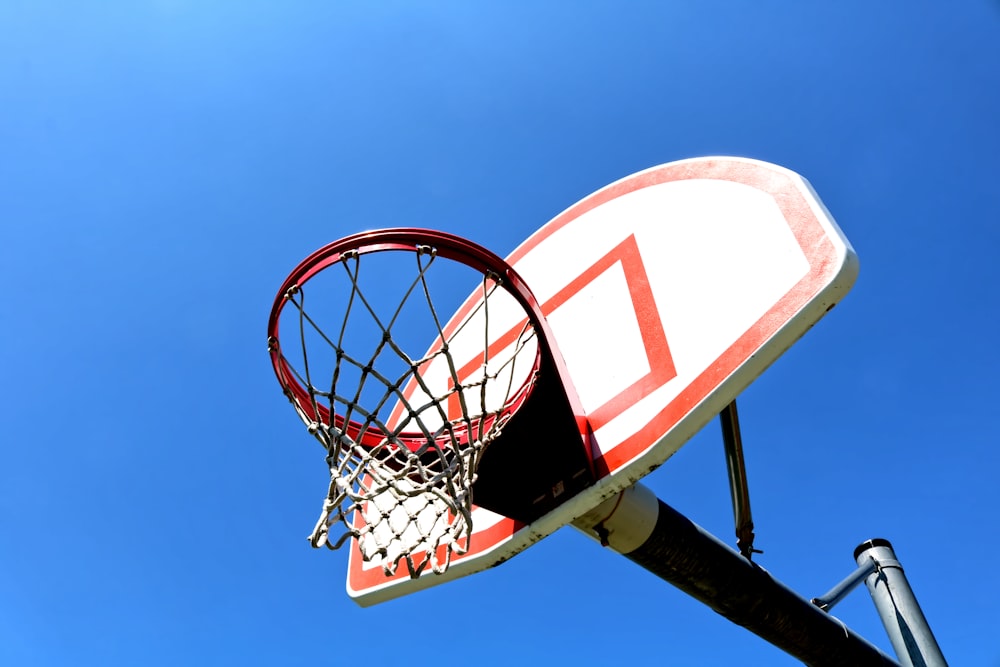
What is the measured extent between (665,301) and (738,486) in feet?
2.91

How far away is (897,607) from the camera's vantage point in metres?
4.23

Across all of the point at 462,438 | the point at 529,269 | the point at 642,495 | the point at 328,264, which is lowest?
the point at 642,495

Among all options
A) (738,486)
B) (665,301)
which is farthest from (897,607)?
(665,301)

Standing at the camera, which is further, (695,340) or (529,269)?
(529,269)

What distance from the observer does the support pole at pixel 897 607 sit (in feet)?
13.1

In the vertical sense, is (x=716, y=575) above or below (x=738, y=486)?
below

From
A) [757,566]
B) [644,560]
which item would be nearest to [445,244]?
[644,560]

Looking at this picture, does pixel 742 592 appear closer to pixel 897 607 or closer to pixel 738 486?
pixel 738 486

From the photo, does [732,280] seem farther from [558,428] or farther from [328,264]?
[328,264]

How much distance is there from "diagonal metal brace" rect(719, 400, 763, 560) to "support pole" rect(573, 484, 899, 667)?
3.2 inches

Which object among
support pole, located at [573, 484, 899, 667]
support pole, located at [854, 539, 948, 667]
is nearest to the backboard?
support pole, located at [573, 484, 899, 667]

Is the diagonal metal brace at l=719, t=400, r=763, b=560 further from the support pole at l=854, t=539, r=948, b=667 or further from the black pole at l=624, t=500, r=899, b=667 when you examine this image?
the support pole at l=854, t=539, r=948, b=667

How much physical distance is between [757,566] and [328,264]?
7.03 feet

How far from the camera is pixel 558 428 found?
2877mm
